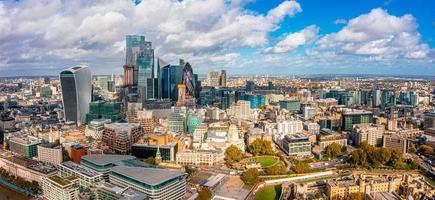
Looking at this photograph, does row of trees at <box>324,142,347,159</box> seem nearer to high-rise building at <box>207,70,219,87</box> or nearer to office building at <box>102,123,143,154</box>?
office building at <box>102,123,143,154</box>

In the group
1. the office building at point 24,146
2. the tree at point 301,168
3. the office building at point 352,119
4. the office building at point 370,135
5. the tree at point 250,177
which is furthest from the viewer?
the office building at point 352,119

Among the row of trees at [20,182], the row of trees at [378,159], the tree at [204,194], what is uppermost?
the row of trees at [378,159]

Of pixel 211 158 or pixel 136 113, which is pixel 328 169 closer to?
pixel 211 158

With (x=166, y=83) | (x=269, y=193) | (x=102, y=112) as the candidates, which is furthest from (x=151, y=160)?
(x=166, y=83)

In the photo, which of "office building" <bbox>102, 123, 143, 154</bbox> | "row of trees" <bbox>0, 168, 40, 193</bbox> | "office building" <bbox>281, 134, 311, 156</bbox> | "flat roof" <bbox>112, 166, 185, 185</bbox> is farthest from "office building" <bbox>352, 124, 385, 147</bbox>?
"row of trees" <bbox>0, 168, 40, 193</bbox>

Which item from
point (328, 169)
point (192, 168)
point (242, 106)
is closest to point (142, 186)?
point (192, 168)

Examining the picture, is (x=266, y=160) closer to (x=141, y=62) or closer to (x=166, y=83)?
(x=166, y=83)

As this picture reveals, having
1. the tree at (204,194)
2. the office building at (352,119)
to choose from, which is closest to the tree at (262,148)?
the tree at (204,194)

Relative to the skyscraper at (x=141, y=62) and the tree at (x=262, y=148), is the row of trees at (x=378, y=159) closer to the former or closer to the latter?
the tree at (x=262, y=148)
